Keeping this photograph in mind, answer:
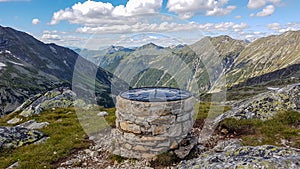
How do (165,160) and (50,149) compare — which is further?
(50,149)

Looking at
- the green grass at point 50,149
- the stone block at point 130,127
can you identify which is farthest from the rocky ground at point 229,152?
the stone block at point 130,127

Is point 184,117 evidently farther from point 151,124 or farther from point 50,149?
point 50,149

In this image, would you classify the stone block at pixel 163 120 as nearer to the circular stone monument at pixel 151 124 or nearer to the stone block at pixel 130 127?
the circular stone monument at pixel 151 124

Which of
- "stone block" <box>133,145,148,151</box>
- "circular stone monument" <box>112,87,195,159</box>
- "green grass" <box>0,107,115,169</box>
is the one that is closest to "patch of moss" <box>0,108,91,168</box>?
"green grass" <box>0,107,115,169</box>

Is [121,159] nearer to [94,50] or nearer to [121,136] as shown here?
[121,136]

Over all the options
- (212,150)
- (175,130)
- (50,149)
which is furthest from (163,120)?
(50,149)

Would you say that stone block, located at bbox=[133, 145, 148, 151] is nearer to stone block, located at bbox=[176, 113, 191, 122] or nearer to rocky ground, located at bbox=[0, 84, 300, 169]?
rocky ground, located at bbox=[0, 84, 300, 169]

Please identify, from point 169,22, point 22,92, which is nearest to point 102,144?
point 169,22

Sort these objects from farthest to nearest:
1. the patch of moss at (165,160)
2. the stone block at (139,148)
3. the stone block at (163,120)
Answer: the stone block at (139,148)
the stone block at (163,120)
the patch of moss at (165,160)
